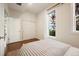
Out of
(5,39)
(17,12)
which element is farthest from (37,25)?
(5,39)

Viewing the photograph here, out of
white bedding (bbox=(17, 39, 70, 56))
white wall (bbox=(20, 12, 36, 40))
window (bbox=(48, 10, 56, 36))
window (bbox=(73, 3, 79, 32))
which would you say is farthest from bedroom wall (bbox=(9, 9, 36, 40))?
window (bbox=(73, 3, 79, 32))

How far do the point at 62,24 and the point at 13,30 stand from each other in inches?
25.3

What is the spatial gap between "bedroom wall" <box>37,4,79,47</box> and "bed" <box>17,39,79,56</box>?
4.0 inches

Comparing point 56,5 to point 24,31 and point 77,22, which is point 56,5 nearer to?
point 77,22

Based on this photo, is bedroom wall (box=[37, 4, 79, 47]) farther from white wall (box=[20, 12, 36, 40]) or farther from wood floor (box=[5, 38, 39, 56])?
wood floor (box=[5, 38, 39, 56])

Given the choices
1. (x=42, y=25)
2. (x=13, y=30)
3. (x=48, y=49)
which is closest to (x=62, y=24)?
(x=42, y=25)

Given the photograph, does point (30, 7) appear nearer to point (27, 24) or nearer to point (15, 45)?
point (27, 24)

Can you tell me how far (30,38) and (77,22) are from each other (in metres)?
0.60

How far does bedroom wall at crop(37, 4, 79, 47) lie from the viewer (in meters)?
0.88

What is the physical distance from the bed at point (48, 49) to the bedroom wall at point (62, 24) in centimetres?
10

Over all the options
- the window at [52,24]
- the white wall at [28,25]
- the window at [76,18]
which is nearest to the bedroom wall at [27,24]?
the white wall at [28,25]

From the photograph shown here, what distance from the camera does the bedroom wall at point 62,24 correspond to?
2.90 feet

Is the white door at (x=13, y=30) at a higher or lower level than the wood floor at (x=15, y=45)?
higher

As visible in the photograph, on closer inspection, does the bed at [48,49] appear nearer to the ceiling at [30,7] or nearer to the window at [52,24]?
the window at [52,24]
